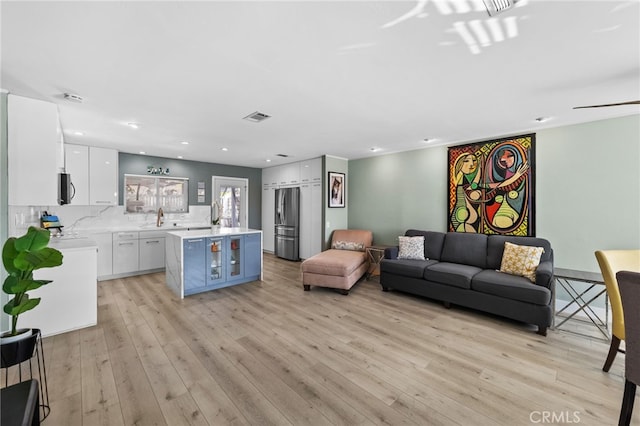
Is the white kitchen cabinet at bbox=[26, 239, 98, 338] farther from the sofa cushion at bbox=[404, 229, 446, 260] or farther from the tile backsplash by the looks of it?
the sofa cushion at bbox=[404, 229, 446, 260]

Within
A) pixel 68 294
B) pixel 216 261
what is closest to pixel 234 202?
pixel 216 261

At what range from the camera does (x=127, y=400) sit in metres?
1.88

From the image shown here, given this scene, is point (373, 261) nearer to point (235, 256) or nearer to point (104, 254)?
point (235, 256)

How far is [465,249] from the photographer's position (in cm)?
411

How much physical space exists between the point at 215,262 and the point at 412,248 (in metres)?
3.27

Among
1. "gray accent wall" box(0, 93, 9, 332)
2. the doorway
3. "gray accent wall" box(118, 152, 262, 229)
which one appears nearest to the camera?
"gray accent wall" box(0, 93, 9, 332)

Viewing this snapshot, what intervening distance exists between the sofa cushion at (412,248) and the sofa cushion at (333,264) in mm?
755

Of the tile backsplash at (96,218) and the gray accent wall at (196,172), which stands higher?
A: the gray accent wall at (196,172)

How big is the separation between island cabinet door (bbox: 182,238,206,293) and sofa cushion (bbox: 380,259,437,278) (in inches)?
113

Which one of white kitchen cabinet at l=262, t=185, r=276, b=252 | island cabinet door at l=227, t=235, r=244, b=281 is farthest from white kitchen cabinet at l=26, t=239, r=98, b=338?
white kitchen cabinet at l=262, t=185, r=276, b=252

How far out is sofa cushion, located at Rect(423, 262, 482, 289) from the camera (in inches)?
136

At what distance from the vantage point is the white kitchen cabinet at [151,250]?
17.0 ft

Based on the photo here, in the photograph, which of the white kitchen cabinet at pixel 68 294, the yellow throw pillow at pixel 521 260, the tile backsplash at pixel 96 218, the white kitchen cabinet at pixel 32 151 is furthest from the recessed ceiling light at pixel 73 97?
the yellow throw pillow at pixel 521 260

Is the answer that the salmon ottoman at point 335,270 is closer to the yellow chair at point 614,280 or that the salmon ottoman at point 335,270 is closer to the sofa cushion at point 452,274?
the sofa cushion at point 452,274
